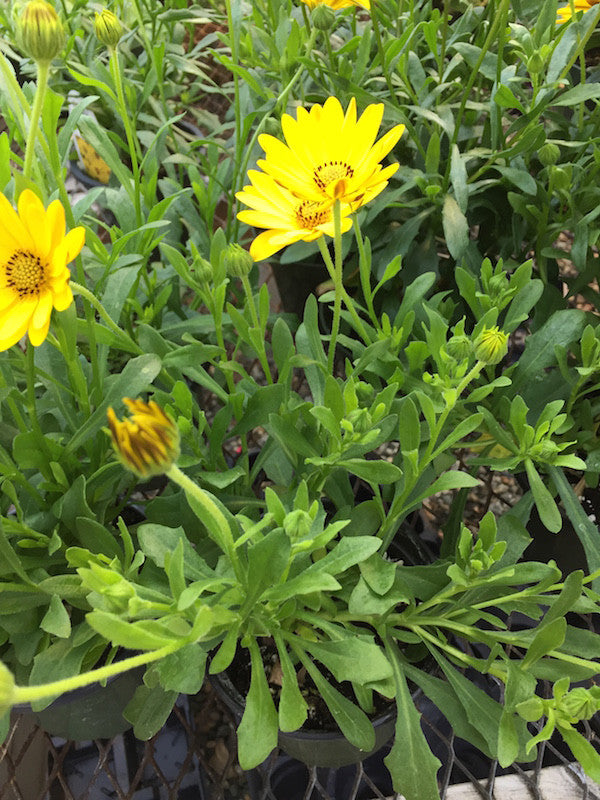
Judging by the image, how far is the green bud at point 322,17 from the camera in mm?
581

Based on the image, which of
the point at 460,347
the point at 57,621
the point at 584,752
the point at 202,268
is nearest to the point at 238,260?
the point at 202,268

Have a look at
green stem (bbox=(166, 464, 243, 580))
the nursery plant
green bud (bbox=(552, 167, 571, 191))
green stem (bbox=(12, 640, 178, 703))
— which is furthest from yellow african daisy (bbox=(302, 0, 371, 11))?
green stem (bbox=(12, 640, 178, 703))

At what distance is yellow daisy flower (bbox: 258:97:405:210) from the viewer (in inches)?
20.6

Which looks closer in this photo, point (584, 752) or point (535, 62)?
point (584, 752)

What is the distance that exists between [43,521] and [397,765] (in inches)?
11.8

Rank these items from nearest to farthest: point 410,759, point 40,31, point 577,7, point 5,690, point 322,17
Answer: point 5,690 < point 40,31 < point 410,759 < point 322,17 < point 577,7

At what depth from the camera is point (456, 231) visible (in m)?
0.65

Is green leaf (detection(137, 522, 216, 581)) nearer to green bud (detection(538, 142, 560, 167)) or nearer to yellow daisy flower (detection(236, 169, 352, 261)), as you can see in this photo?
yellow daisy flower (detection(236, 169, 352, 261))

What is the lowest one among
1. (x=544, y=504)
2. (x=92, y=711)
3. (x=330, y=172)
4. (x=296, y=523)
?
(x=92, y=711)

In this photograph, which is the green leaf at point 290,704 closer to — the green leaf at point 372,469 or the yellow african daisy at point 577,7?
the green leaf at point 372,469

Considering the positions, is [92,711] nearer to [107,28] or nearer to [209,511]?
[209,511]

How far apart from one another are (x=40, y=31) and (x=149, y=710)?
419 millimetres

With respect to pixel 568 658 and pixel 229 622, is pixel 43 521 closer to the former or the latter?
pixel 229 622

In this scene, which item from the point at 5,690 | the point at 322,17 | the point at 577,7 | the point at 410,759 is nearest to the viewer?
the point at 5,690
